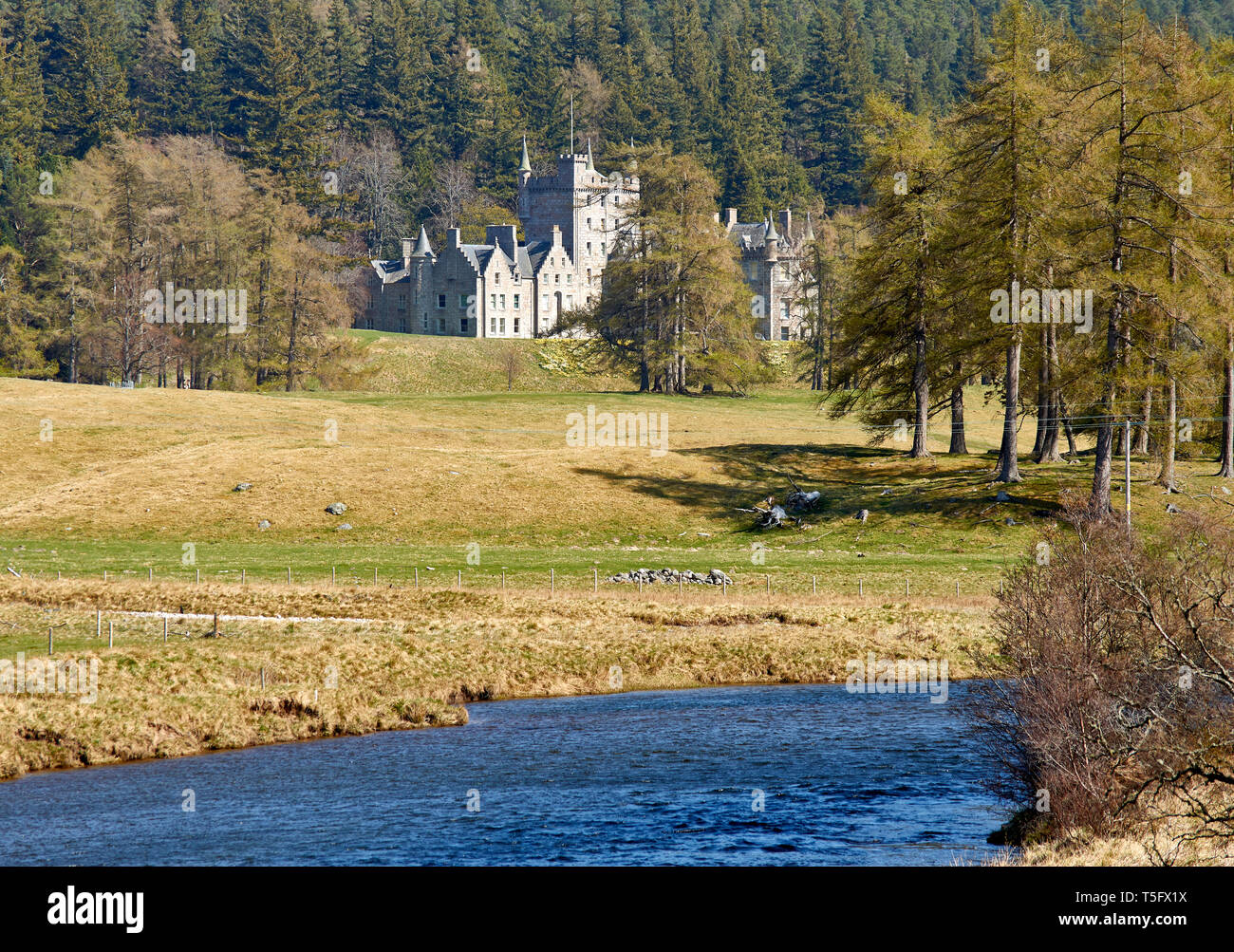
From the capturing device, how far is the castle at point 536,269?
443 ft

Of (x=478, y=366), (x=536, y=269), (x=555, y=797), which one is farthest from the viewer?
(x=536, y=269)

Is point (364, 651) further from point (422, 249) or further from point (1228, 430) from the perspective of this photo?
point (422, 249)

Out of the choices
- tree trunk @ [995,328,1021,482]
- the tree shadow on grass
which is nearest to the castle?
the tree shadow on grass

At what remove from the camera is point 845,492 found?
190ft

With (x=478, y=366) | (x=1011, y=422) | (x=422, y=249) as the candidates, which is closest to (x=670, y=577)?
(x=1011, y=422)

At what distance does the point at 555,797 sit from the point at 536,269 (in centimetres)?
12072

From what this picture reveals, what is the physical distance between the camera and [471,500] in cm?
5762

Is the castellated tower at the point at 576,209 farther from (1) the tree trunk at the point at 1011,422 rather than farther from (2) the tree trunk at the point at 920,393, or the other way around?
(1) the tree trunk at the point at 1011,422

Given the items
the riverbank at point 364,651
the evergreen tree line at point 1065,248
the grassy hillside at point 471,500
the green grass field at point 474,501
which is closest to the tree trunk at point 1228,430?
the evergreen tree line at point 1065,248

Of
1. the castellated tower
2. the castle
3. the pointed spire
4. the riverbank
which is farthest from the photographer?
the castellated tower

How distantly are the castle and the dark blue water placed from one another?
312 ft

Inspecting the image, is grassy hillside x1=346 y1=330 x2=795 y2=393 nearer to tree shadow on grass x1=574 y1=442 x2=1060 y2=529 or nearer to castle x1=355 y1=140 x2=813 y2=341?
castle x1=355 y1=140 x2=813 y2=341

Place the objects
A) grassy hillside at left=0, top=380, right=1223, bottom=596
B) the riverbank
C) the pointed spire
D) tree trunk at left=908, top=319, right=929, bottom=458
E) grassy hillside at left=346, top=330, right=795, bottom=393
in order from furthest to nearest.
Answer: the pointed spire
grassy hillside at left=346, top=330, right=795, bottom=393
tree trunk at left=908, top=319, right=929, bottom=458
grassy hillside at left=0, top=380, right=1223, bottom=596
the riverbank

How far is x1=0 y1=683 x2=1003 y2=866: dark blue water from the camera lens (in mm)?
19812
